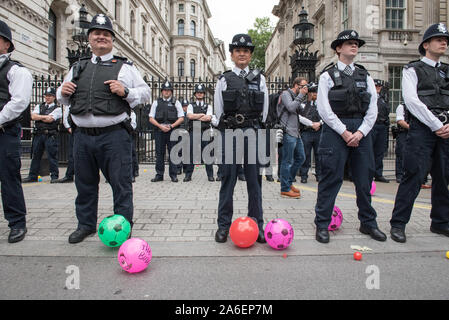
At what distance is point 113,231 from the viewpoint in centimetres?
335

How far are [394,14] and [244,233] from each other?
20270 mm

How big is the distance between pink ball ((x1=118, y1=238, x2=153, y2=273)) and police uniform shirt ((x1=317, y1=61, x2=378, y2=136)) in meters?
2.46

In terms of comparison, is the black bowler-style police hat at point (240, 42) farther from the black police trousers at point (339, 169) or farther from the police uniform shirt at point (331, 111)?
the black police trousers at point (339, 169)

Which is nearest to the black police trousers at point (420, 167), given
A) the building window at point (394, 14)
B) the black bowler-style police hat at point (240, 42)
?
the black bowler-style police hat at point (240, 42)

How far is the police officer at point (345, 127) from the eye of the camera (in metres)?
3.77

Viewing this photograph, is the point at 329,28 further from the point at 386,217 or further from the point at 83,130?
the point at 83,130

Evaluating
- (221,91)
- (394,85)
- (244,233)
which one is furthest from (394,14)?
(244,233)

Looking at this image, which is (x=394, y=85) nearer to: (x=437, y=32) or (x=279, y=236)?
(x=437, y=32)

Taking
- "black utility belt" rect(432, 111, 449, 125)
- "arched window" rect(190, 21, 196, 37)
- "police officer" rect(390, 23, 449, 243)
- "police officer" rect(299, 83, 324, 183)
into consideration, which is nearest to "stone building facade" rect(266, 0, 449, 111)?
"police officer" rect(299, 83, 324, 183)

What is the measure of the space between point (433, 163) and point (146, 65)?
40768 millimetres

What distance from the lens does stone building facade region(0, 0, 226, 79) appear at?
1634cm

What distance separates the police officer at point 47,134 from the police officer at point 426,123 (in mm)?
7581

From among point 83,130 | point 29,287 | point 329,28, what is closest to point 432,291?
point 29,287

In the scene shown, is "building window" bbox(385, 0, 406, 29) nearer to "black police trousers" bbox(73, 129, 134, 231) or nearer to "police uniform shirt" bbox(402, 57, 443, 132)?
"police uniform shirt" bbox(402, 57, 443, 132)
